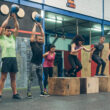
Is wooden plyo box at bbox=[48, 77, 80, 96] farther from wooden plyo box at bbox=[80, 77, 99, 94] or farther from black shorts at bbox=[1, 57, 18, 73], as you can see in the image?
black shorts at bbox=[1, 57, 18, 73]

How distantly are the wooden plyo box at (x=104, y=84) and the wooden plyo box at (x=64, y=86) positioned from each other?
1.15 metres

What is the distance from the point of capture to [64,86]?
5.61 meters

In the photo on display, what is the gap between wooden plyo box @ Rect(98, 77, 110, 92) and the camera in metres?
6.58

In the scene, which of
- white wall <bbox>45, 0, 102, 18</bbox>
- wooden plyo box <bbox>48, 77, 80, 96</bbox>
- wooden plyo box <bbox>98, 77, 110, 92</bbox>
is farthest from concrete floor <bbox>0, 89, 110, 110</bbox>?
white wall <bbox>45, 0, 102, 18</bbox>

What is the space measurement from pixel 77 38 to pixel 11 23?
261 centimetres

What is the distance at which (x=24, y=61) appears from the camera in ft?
25.6

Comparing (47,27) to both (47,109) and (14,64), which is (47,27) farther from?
(47,109)

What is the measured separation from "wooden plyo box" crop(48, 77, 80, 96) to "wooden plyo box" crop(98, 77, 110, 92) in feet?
3.77

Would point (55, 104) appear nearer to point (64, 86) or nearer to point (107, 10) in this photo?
point (64, 86)

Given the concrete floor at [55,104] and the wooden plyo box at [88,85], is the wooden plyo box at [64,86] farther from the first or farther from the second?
the concrete floor at [55,104]

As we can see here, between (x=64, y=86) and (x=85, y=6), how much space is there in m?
5.97

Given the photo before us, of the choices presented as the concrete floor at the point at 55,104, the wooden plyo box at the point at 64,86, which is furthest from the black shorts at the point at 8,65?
the wooden plyo box at the point at 64,86

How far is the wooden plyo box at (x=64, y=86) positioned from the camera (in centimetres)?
563

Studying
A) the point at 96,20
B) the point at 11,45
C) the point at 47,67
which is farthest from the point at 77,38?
the point at 96,20
